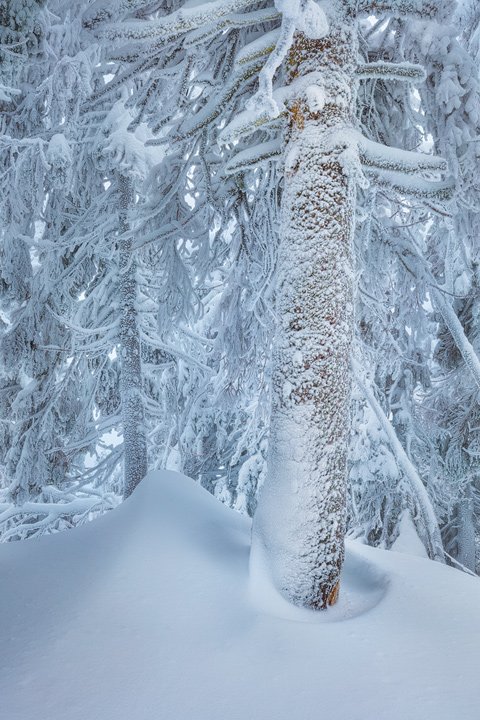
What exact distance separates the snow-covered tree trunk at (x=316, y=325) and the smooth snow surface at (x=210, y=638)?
0.34 meters

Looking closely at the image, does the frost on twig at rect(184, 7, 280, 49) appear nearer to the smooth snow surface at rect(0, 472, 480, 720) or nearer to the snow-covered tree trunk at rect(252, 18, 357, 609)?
the snow-covered tree trunk at rect(252, 18, 357, 609)

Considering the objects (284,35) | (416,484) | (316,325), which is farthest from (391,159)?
(416,484)

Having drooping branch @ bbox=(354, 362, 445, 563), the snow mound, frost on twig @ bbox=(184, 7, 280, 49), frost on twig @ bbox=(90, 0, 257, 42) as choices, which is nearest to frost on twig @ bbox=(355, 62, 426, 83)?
frost on twig @ bbox=(184, 7, 280, 49)

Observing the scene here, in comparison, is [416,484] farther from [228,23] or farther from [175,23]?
[175,23]

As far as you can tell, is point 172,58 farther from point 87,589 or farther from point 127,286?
point 127,286

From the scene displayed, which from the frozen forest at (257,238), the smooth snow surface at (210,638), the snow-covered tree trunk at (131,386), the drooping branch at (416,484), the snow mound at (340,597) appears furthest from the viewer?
the snow-covered tree trunk at (131,386)

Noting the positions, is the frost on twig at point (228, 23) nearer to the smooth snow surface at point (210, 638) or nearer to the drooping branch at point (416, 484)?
the drooping branch at point (416, 484)

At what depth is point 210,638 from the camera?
2.37m

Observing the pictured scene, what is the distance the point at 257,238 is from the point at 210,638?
337 cm

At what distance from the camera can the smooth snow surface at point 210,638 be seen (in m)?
1.94

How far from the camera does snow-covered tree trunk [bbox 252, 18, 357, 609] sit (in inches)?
122

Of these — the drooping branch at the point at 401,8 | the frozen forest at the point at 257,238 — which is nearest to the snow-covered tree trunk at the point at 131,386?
the frozen forest at the point at 257,238

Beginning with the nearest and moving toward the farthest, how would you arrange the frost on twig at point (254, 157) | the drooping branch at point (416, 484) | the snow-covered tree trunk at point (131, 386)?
the frost on twig at point (254, 157)
the drooping branch at point (416, 484)
the snow-covered tree trunk at point (131, 386)

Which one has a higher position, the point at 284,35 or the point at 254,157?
the point at 284,35
